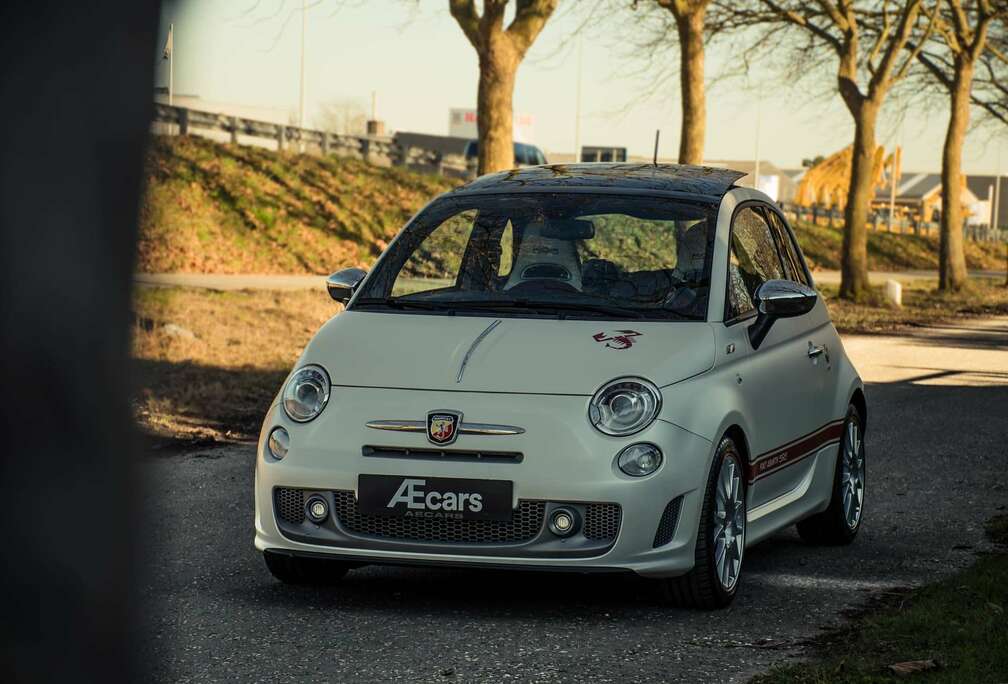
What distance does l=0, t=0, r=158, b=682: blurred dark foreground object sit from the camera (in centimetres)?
99

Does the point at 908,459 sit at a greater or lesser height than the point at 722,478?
lesser

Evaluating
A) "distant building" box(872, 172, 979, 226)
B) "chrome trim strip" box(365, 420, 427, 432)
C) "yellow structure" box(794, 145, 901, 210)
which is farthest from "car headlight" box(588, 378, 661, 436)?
"distant building" box(872, 172, 979, 226)

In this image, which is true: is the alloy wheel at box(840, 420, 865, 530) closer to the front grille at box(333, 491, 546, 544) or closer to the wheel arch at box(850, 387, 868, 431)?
the wheel arch at box(850, 387, 868, 431)

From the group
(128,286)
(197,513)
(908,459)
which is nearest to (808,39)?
(908,459)

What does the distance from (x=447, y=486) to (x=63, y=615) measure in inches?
177

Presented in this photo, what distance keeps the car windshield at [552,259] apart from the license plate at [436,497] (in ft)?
3.36

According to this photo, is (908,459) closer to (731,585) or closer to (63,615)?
(731,585)

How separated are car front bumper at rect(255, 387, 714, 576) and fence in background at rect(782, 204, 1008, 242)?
6002 centimetres

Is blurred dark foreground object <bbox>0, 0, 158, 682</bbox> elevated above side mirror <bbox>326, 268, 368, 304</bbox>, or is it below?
above

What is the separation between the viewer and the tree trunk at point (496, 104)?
62.4 ft

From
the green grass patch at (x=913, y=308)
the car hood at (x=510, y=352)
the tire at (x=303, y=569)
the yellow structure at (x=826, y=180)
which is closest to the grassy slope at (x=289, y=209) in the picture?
the green grass patch at (x=913, y=308)

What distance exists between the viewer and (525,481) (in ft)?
18.0

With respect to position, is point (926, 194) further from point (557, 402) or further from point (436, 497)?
point (436, 497)

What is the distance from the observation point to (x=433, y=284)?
6840 millimetres
